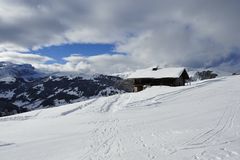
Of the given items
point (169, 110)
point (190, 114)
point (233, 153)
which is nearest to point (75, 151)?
point (233, 153)

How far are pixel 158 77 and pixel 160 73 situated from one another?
220 cm

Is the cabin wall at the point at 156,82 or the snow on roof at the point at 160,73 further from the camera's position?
the cabin wall at the point at 156,82

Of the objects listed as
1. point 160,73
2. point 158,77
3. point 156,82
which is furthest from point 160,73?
point 156,82

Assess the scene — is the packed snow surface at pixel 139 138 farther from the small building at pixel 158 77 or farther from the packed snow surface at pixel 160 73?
the small building at pixel 158 77

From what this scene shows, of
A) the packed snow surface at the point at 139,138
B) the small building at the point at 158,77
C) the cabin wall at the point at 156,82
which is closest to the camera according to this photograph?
the packed snow surface at the point at 139,138

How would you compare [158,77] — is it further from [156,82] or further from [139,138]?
[139,138]

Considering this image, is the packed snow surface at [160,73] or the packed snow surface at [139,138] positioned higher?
the packed snow surface at [160,73]

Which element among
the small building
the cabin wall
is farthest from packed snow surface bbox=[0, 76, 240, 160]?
the cabin wall

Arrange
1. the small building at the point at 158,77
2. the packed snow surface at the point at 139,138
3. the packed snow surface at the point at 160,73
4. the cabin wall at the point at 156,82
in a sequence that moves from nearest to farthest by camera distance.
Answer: the packed snow surface at the point at 139,138, the packed snow surface at the point at 160,73, the small building at the point at 158,77, the cabin wall at the point at 156,82

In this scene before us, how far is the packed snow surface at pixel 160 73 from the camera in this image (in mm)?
64750

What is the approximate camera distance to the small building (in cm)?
6550

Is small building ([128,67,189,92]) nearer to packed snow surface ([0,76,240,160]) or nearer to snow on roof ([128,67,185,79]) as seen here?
snow on roof ([128,67,185,79])

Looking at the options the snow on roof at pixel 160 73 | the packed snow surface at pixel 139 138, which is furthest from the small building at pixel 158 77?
the packed snow surface at pixel 139 138

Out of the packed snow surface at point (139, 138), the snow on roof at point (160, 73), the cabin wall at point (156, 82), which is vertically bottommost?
the packed snow surface at point (139, 138)
